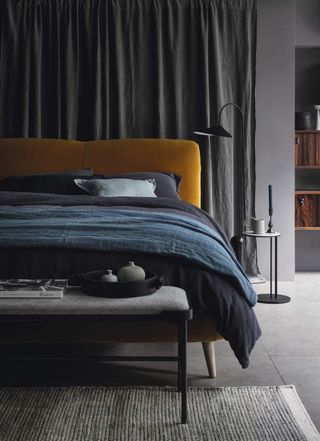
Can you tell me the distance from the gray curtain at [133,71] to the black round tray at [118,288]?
293 cm

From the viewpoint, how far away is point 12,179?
4.57 metres

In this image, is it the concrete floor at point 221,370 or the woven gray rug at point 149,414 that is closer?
the woven gray rug at point 149,414

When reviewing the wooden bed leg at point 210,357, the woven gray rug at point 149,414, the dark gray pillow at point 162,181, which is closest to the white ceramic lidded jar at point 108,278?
the woven gray rug at point 149,414

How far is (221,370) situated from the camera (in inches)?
111

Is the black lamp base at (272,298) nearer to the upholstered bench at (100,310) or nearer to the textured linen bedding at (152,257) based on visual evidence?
the textured linen bedding at (152,257)

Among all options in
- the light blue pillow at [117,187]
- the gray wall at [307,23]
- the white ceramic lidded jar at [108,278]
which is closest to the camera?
the white ceramic lidded jar at [108,278]

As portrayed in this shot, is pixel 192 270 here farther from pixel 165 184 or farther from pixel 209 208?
pixel 209 208

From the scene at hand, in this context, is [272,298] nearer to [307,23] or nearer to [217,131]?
[217,131]

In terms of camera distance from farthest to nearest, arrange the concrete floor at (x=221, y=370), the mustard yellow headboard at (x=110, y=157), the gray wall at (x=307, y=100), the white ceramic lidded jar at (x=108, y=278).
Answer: the gray wall at (x=307, y=100) → the mustard yellow headboard at (x=110, y=157) → the concrete floor at (x=221, y=370) → the white ceramic lidded jar at (x=108, y=278)

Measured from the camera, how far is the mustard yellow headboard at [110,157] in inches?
192

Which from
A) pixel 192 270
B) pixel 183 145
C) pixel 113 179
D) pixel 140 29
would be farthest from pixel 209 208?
pixel 192 270

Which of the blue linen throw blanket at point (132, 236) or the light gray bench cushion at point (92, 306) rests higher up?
the blue linen throw blanket at point (132, 236)

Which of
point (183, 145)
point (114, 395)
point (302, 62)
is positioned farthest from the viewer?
point (302, 62)

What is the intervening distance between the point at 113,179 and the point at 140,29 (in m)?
1.46
